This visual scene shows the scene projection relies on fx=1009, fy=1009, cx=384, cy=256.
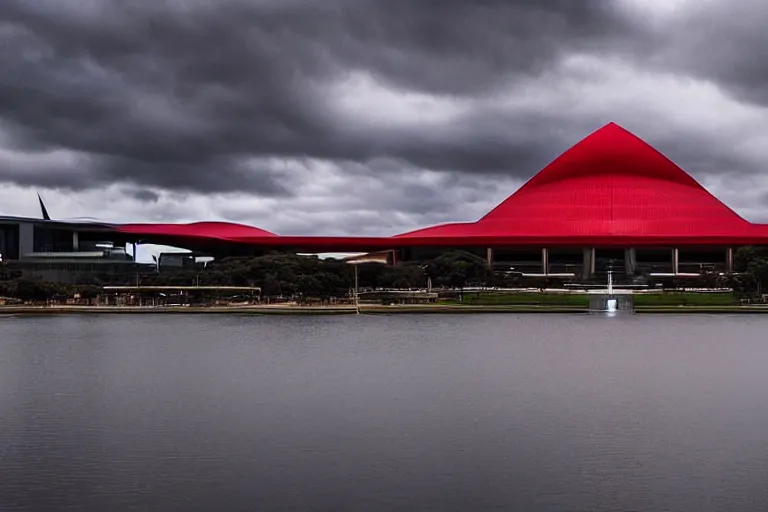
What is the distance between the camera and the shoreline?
40375 mm

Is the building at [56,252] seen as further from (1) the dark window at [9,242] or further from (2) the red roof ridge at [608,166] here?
(2) the red roof ridge at [608,166]

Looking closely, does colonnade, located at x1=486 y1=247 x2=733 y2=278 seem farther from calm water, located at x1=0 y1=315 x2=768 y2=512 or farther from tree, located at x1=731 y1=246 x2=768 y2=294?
calm water, located at x1=0 y1=315 x2=768 y2=512

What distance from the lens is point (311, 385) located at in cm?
1745

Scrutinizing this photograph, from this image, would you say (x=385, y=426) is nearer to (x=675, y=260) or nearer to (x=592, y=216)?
(x=675, y=260)

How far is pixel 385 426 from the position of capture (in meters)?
13.3

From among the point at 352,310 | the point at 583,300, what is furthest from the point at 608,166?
the point at 352,310

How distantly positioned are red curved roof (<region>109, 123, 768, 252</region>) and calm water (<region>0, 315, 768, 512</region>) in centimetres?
3643

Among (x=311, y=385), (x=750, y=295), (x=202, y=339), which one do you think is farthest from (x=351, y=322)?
(x=750, y=295)

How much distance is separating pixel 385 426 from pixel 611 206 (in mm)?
56619

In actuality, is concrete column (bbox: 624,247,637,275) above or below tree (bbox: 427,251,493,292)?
above

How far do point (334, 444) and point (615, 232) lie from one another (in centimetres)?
5389

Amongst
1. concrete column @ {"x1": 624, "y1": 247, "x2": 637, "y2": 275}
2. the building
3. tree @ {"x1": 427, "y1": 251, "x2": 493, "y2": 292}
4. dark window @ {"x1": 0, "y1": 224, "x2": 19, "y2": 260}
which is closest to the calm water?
tree @ {"x1": 427, "y1": 251, "x2": 493, "y2": 292}

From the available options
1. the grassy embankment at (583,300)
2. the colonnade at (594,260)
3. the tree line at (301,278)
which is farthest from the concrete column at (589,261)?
the grassy embankment at (583,300)

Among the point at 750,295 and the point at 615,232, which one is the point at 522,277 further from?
the point at 750,295
